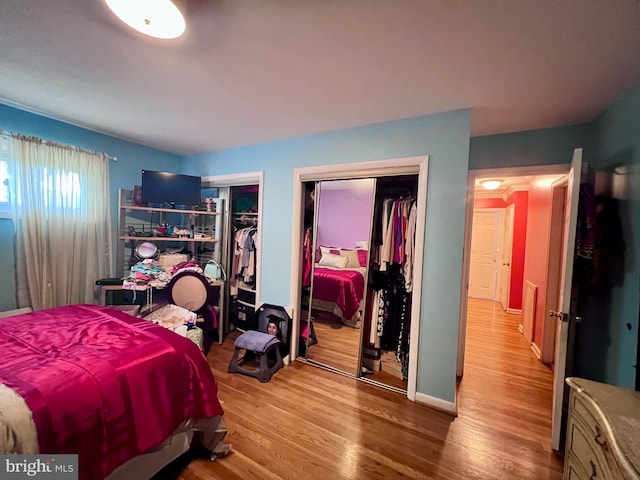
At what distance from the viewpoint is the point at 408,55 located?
1.40 metres

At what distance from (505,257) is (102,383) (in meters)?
6.15

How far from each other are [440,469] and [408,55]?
2.43 meters

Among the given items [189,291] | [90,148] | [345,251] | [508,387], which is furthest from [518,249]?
[90,148]

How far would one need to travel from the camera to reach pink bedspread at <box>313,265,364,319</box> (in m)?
2.76

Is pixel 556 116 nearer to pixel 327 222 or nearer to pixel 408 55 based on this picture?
pixel 408 55

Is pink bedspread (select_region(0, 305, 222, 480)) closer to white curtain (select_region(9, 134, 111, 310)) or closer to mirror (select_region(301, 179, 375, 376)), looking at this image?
white curtain (select_region(9, 134, 111, 310))

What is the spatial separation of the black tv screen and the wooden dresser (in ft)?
12.1

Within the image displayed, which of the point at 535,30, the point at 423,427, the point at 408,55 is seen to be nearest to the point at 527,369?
the point at 423,427

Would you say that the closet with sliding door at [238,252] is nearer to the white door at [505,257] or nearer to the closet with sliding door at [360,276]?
the closet with sliding door at [360,276]

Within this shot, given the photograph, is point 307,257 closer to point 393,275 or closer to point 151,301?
point 393,275

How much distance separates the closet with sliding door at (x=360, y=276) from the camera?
2451 mm

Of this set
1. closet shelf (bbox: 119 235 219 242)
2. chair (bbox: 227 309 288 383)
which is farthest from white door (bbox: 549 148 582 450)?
closet shelf (bbox: 119 235 219 242)

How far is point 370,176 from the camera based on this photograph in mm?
2377

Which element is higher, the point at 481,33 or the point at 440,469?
the point at 481,33
